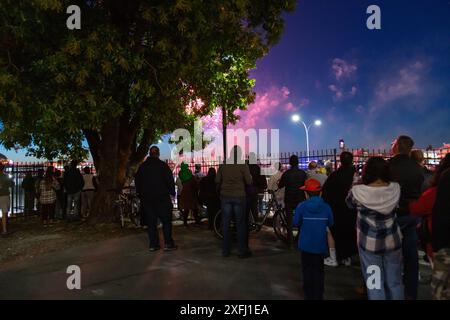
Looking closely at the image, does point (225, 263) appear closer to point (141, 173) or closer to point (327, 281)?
point (327, 281)

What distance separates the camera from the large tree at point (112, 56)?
8.74 meters

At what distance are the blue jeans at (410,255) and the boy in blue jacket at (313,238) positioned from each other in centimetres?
94

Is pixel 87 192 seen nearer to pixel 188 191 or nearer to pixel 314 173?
pixel 188 191

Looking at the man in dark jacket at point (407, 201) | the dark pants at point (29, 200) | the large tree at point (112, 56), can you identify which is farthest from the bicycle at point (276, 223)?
the dark pants at point (29, 200)

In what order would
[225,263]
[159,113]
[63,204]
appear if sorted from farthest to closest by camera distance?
[63,204] < [159,113] < [225,263]

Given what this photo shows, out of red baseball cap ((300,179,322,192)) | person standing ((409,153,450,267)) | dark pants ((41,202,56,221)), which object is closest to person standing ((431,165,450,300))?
person standing ((409,153,450,267))

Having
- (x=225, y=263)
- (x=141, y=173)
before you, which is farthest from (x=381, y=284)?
(x=141, y=173)

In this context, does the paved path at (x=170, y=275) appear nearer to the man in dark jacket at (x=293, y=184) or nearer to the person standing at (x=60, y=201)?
the man in dark jacket at (x=293, y=184)

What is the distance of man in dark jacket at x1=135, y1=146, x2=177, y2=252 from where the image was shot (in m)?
7.60

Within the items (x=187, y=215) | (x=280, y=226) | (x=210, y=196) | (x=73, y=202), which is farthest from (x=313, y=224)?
(x=73, y=202)

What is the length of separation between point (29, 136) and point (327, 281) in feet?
39.5

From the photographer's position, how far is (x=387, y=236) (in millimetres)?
4070

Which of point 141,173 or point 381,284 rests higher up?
point 141,173
